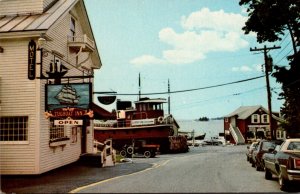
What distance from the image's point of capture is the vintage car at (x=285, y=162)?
474 inches

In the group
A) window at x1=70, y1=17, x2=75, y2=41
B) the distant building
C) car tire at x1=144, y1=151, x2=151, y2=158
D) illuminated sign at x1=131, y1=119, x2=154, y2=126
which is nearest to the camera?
window at x1=70, y1=17, x2=75, y2=41

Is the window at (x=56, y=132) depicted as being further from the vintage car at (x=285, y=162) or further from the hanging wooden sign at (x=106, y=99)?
the vintage car at (x=285, y=162)

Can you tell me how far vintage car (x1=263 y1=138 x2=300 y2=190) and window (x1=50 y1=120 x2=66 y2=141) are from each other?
10.1 meters

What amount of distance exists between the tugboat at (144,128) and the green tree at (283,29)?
18.8m

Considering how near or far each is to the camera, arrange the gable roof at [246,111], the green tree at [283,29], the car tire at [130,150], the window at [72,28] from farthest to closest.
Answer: the gable roof at [246,111] → the car tire at [130,150] → the green tree at [283,29] → the window at [72,28]

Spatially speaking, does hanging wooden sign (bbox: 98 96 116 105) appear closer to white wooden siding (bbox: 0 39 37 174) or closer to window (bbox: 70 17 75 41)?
window (bbox: 70 17 75 41)

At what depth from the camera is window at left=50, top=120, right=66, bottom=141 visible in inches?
739

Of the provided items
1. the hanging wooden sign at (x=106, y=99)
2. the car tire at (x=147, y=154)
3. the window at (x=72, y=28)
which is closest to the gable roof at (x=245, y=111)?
the car tire at (x=147, y=154)

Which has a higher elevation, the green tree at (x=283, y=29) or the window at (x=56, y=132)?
the green tree at (x=283, y=29)

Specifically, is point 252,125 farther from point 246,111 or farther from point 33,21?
point 33,21

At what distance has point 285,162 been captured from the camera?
12500 mm

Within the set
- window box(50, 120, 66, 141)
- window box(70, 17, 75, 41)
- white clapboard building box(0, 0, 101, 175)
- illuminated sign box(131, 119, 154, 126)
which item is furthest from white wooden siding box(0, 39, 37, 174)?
illuminated sign box(131, 119, 154, 126)

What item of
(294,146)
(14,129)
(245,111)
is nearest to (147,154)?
(14,129)

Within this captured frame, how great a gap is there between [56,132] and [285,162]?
1160 centimetres
